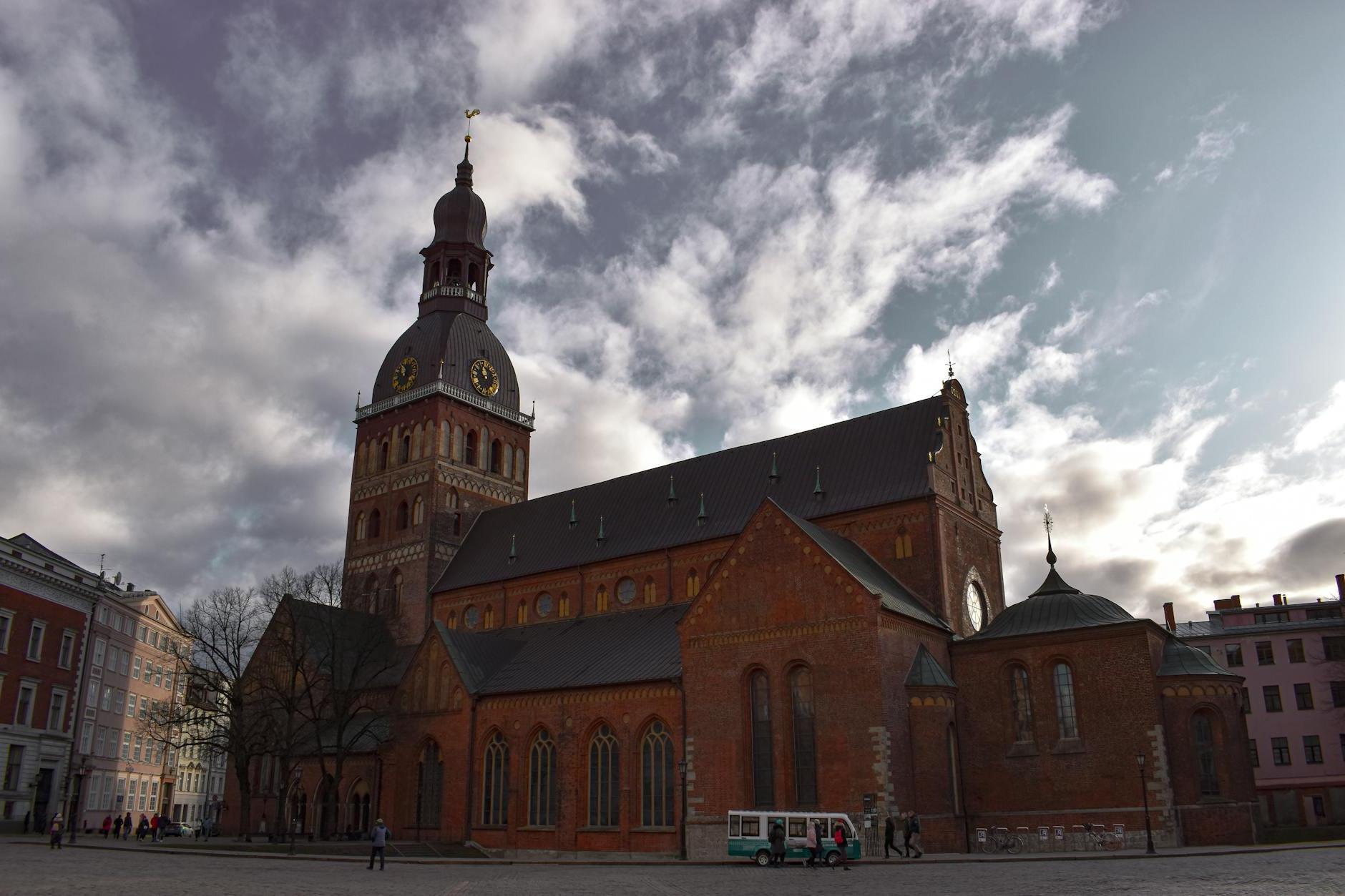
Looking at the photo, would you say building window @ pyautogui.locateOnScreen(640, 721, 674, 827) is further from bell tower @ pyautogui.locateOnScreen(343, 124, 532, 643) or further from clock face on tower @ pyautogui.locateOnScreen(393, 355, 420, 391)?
clock face on tower @ pyautogui.locateOnScreen(393, 355, 420, 391)

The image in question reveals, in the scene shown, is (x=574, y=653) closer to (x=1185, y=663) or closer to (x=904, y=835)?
(x=904, y=835)

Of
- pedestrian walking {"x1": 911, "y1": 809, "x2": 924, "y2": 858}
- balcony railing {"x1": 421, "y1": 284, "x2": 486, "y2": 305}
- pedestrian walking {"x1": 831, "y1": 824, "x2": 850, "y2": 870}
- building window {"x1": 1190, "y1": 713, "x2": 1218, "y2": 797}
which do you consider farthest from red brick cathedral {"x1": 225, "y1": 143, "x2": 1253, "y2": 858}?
balcony railing {"x1": 421, "y1": 284, "x2": 486, "y2": 305}

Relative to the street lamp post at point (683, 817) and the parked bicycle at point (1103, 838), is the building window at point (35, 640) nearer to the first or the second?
the street lamp post at point (683, 817)

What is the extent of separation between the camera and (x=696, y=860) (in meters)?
37.0

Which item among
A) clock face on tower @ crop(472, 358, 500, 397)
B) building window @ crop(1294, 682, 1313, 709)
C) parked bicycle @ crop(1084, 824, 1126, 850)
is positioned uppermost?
clock face on tower @ crop(472, 358, 500, 397)

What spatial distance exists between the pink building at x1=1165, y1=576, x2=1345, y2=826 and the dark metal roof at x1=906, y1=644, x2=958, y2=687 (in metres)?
41.7

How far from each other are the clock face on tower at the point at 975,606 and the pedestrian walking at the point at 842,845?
14.0 meters

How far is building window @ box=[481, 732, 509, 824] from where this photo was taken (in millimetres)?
44531

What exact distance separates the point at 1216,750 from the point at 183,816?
267 ft

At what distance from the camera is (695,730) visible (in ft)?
129

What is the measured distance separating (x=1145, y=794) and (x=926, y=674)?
7.73 metres

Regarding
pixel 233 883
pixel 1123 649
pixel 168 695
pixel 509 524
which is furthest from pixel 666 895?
pixel 168 695

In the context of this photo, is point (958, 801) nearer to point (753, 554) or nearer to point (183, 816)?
point (753, 554)

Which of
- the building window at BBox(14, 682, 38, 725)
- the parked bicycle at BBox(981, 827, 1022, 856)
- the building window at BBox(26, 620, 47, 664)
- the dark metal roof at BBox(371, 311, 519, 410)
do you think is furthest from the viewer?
the dark metal roof at BBox(371, 311, 519, 410)
